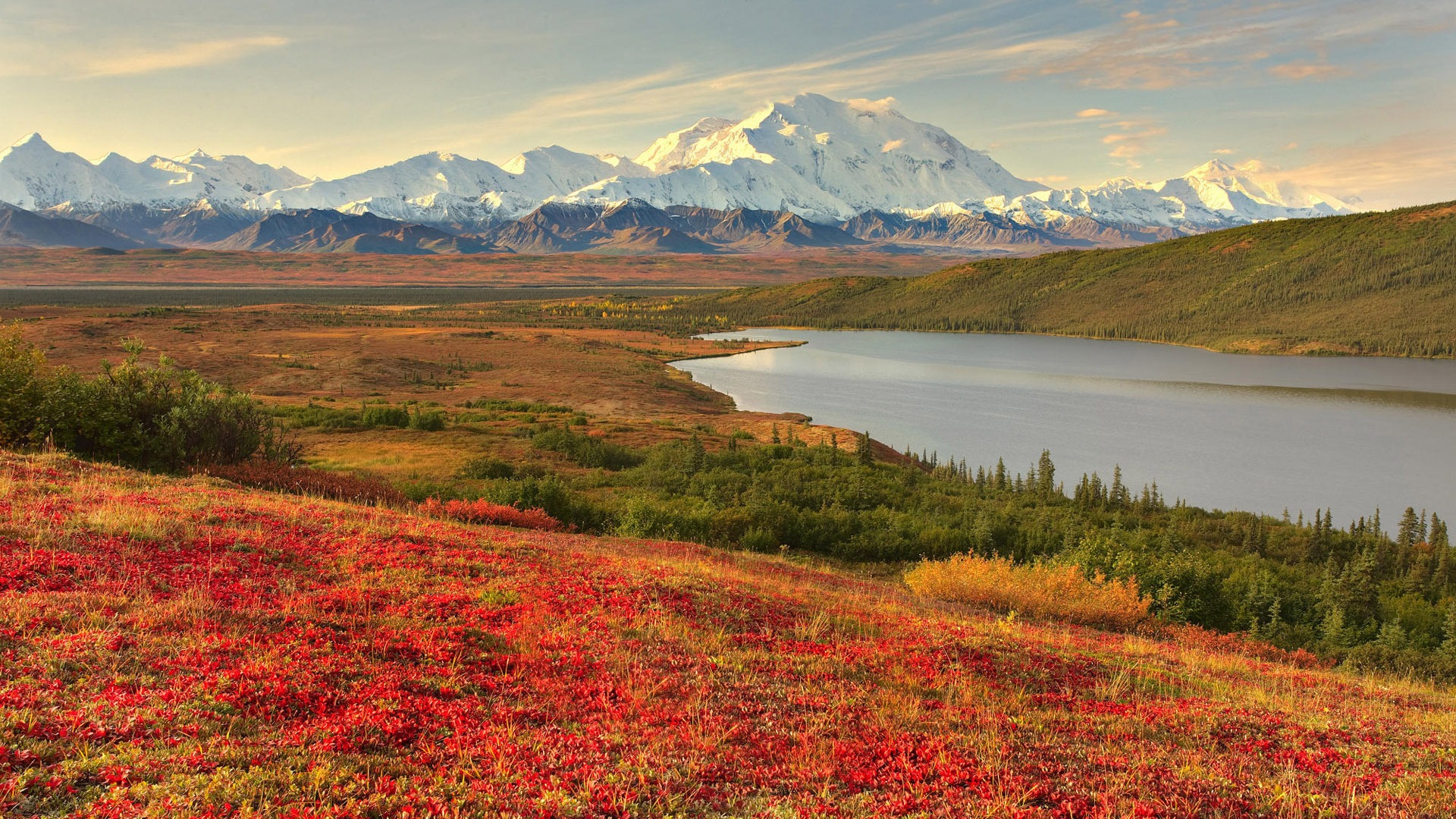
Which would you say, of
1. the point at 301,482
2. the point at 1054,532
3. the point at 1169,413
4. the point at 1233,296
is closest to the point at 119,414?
the point at 301,482

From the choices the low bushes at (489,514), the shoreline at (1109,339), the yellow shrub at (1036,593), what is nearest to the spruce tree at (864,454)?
the yellow shrub at (1036,593)

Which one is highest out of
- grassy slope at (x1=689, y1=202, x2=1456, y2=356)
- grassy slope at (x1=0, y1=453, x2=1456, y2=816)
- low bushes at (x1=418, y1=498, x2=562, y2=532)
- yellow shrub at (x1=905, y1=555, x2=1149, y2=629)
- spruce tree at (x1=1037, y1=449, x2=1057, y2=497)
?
grassy slope at (x1=689, y1=202, x2=1456, y2=356)

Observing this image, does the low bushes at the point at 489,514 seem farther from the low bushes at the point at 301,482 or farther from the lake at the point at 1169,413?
the lake at the point at 1169,413

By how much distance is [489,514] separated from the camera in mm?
20188

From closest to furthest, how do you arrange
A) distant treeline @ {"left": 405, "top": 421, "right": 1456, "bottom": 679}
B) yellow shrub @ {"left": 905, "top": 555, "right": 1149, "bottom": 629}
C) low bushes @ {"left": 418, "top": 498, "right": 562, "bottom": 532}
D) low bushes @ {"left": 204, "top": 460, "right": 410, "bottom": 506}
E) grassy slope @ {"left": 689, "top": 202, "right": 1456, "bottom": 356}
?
yellow shrub @ {"left": 905, "top": 555, "right": 1149, "bottom": 629}
low bushes @ {"left": 418, "top": 498, "right": 562, "bottom": 532}
low bushes @ {"left": 204, "top": 460, "right": 410, "bottom": 506}
distant treeline @ {"left": 405, "top": 421, "right": 1456, "bottom": 679}
grassy slope @ {"left": 689, "top": 202, "right": 1456, "bottom": 356}

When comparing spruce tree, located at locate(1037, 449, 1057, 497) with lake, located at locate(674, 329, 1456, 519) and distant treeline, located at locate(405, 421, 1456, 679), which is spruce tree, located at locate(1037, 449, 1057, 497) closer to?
distant treeline, located at locate(405, 421, 1456, 679)

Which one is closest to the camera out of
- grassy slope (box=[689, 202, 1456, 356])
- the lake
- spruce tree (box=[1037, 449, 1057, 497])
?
spruce tree (box=[1037, 449, 1057, 497])

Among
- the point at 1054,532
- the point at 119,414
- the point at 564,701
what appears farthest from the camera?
the point at 1054,532

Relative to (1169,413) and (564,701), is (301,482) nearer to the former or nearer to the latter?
(564,701)

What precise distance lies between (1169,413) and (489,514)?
224 feet

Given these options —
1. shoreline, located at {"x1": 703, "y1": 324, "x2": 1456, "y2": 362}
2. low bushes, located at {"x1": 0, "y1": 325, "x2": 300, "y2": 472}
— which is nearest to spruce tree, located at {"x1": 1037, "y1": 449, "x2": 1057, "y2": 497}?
low bushes, located at {"x1": 0, "y1": 325, "x2": 300, "y2": 472}

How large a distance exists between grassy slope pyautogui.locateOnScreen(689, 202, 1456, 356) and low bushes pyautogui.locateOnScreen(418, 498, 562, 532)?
138181mm

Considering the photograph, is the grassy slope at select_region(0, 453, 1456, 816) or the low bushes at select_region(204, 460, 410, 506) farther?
the low bushes at select_region(204, 460, 410, 506)

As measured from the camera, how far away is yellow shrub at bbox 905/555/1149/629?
17.5 meters
